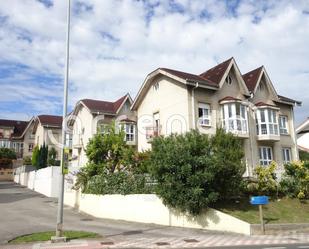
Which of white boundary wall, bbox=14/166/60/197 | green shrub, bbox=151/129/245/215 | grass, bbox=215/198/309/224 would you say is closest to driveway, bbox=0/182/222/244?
green shrub, bbox=151/129/245/215

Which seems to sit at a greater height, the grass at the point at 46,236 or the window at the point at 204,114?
the window at the point at 204,114

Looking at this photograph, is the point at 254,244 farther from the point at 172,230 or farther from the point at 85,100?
the point at 85,100

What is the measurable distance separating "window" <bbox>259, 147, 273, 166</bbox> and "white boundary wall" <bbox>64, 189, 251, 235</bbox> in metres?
13.5

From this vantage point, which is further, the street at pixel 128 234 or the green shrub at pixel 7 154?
the green shrub at pixel 7 154

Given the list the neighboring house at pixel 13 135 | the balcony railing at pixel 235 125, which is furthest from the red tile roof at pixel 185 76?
the neighboring house at pixel 13 135

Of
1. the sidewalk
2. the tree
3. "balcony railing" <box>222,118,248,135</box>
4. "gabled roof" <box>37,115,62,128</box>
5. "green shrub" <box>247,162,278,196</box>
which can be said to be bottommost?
the sidewalk

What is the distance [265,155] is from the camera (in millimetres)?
28031

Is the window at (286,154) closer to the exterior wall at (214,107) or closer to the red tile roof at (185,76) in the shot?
the exterior wall at (214,107)

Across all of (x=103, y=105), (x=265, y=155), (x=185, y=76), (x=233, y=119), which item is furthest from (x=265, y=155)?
(x=103, y=105)

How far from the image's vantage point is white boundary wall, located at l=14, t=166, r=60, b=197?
27672 millimetres

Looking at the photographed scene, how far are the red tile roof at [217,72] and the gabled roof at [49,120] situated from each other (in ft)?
94.9

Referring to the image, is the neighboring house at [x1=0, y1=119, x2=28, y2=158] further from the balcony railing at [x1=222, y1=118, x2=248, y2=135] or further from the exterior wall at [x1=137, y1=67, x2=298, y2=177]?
the balcony railing at [x1=222, y1=118, x2=248, y2=135]

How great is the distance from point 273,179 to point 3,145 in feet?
165

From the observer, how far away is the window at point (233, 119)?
25.5 meters
